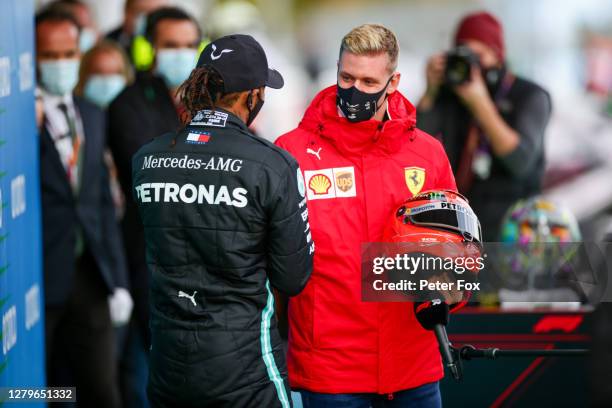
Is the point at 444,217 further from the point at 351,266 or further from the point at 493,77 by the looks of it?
the point at 493,77

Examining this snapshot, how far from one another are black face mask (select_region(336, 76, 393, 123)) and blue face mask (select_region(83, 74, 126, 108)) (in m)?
2.99

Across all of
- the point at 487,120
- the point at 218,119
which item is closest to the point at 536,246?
the point at 487,120

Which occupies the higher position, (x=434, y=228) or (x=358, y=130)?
(x=358, y=130)

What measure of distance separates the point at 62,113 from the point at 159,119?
45 centimetres

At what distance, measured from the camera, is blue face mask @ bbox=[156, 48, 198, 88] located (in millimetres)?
5219

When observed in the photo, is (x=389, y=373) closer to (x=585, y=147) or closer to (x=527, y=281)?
(x=527, y=281)

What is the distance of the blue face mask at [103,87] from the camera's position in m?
6.28

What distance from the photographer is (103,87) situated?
630cm

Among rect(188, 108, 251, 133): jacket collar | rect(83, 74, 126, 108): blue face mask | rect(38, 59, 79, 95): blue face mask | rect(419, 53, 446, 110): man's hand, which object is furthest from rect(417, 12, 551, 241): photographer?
rect(188, 108, 251, 133): jacket collar

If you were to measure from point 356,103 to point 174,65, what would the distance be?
6.21 feet

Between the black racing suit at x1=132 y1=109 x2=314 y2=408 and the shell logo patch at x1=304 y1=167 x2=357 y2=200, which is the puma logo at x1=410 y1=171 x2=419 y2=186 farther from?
the black racing suit at x1=132 y1=109 x2=314 y2=408

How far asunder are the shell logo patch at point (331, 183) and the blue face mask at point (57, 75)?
2.09 meters

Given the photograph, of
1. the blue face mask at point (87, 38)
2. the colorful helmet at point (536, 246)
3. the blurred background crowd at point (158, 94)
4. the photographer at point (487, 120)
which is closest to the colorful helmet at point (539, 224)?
the colorful helmet at point (536, 246)

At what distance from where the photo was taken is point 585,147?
756cm
